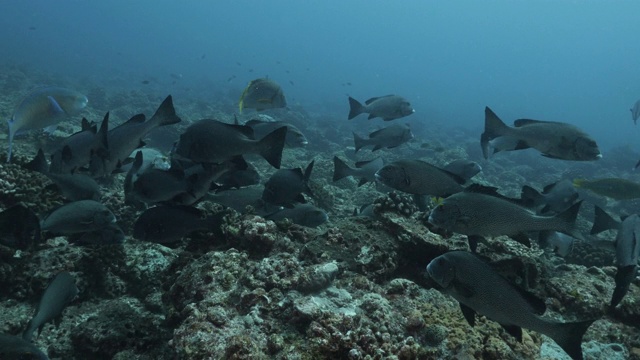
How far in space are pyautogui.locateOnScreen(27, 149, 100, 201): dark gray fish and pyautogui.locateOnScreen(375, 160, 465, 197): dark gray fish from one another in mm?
3716

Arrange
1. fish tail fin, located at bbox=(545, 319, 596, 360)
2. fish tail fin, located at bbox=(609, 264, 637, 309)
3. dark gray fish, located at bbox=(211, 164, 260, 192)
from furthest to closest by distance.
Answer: dark gray fish, located at bbox=(211, 164, 260, 192) < fish tail fin, located at bbox=(609, 264, 637, 309) < fish tail fin, located at bbox=(545, 319, 596, 360)

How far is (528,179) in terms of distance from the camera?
2303 cm

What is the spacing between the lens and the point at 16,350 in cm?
259

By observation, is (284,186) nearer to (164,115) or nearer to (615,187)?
(164,115)

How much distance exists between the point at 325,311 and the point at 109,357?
2.28m

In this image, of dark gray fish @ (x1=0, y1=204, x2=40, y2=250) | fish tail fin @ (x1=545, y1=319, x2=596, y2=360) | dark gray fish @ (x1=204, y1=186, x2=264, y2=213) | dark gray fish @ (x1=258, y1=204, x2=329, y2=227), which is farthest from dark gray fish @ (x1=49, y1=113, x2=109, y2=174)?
fish tail fin @ (x1=545, y1=319, x2=596, y2=360)

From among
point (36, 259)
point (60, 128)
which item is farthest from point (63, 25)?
point (36, 259)

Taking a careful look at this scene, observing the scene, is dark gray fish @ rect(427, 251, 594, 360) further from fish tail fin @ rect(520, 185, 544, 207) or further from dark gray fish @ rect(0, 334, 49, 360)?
dark gray fish @ rect(0, 334, 49, 360)

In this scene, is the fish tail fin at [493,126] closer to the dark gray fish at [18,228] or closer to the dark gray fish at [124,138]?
the dark gray fish at [124,138]

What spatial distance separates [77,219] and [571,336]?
4.73m

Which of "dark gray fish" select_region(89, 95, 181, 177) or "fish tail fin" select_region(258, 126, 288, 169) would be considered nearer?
"fish tail fin" select_region(258, 126, 288, 169)

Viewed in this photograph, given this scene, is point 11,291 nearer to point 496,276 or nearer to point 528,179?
point 496,276

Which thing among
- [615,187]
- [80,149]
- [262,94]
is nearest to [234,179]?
[80,149]

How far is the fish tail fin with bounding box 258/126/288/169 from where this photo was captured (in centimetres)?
417
